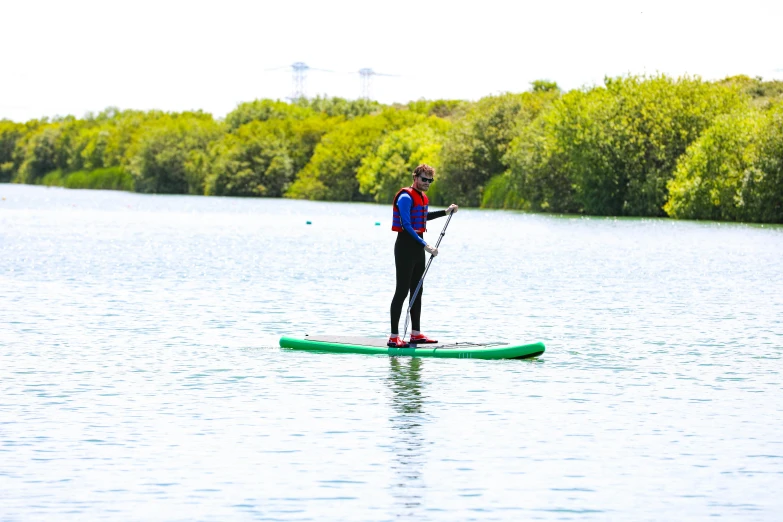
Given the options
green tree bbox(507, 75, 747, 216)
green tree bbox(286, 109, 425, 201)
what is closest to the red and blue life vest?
green tree bbox(507, 75, 747, 216)

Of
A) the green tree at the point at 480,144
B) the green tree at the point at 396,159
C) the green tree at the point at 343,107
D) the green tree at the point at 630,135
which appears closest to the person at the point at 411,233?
the green tree at the point at 630,135

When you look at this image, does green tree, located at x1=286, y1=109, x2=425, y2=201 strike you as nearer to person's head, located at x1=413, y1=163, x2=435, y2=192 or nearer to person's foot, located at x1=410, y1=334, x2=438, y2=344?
person's foot, located at x1=410, y1=334, x2=438, y2=344

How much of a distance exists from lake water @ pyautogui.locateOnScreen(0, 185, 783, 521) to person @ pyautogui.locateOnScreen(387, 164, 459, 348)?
860 millimetres

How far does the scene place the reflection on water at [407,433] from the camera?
33.3ft

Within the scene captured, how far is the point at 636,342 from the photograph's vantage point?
20047mm

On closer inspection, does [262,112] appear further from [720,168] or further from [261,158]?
[720,168]

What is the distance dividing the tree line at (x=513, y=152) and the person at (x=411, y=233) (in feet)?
191

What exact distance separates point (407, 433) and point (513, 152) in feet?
276

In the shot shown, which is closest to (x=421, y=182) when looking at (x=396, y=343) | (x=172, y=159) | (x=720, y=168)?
(x=396, y=343)

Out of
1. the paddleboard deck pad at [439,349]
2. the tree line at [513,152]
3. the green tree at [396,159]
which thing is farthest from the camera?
the green tree at [396,159]

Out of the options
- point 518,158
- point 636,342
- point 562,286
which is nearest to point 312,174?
point 518,158

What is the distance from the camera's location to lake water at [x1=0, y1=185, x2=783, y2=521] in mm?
10094

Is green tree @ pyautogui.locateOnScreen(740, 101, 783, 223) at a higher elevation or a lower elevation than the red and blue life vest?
higher

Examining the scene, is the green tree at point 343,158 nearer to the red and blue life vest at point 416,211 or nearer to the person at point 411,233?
the person at point 411,233
